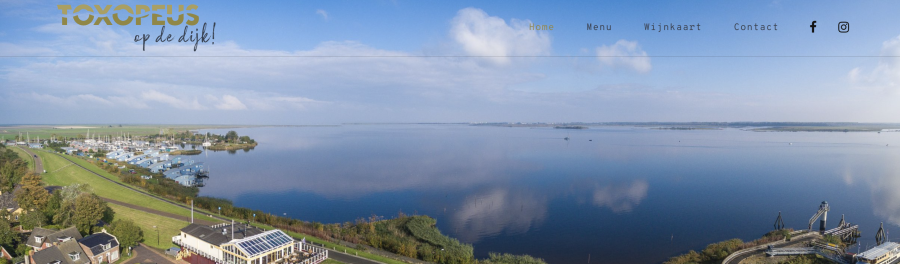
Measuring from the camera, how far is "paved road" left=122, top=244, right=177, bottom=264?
16.7 m

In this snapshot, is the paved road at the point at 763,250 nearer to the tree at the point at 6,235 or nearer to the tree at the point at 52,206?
the tree at the point at 6,235

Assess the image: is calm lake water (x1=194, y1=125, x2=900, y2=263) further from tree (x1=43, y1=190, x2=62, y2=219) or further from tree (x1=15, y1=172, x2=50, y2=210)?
tree (x1=15, y1=172, x2=50, y2=210)

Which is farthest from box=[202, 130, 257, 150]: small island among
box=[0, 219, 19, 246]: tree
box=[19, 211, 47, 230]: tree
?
box=[0, 219, 19, 246]: tree

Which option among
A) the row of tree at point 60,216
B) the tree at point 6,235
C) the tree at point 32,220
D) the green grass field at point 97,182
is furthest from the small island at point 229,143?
the tree at point 6,235

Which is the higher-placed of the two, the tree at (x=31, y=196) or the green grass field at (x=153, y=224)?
the tree at (x=31, y=196)

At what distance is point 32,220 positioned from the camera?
1920 centimetres

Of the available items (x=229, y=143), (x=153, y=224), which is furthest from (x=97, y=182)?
(x=229, y=143)

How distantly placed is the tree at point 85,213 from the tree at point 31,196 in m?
3.83

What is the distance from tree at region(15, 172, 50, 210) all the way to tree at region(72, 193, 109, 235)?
12.6 feet

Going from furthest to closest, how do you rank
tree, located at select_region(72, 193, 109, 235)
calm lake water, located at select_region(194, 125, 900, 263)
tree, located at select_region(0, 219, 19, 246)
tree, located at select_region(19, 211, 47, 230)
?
1. calm lake water, located at select_region(194, 125, 900, 263)
2. tree, located at select_region(19, 211, 47, 230)
3. tree, located at select_region(72, 193, 109, 235)
4. tree, located at select_region(0, 219, 19, 246)

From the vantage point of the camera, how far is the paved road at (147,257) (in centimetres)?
1673

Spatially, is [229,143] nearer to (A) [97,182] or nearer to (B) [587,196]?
(A) [97,182]

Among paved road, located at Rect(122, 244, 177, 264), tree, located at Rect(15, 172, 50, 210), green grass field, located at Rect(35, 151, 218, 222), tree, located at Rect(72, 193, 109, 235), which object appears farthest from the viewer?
green grass field, located at Rect(35, 151, 218, 222)

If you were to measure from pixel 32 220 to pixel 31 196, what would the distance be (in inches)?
115
